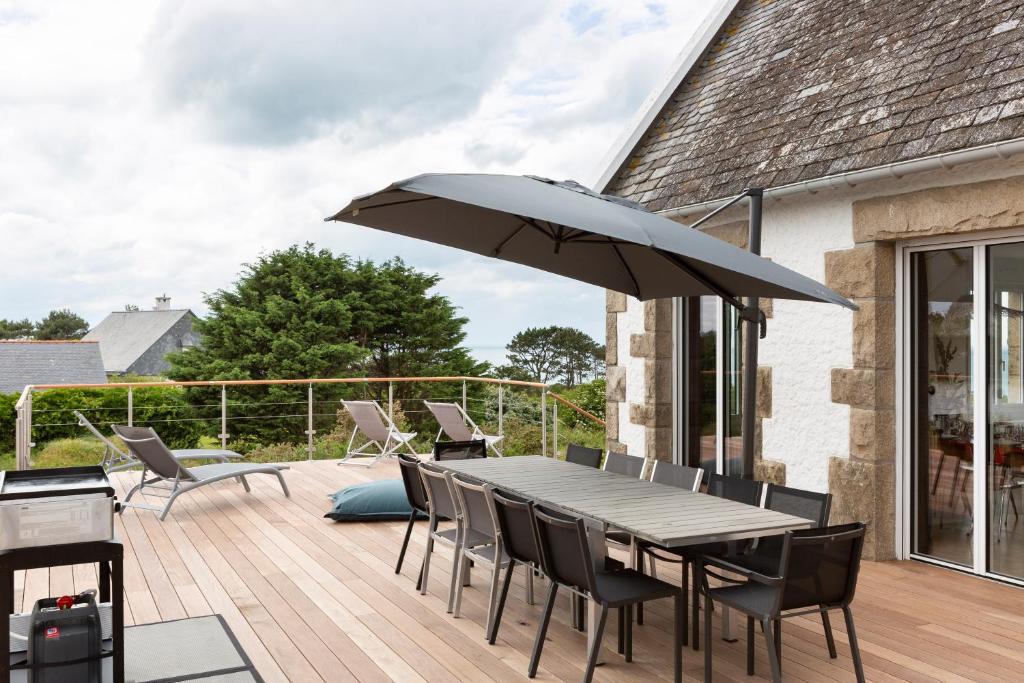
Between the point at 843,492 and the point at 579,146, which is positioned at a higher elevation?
the point at 579,146

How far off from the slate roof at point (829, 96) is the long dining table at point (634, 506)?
2.35 meters

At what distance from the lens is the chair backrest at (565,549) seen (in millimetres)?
3182

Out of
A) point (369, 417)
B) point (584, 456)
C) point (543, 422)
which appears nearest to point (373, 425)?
Result: point (369, 417)

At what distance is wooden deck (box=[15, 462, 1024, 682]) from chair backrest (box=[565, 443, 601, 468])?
969mm

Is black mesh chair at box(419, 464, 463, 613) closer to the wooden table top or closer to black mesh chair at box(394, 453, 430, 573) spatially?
black mesh chair at box(394, 453, 430, 573)

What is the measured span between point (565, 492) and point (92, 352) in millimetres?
29077

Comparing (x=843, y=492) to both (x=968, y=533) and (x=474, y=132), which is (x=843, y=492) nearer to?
(x=968, y=533)

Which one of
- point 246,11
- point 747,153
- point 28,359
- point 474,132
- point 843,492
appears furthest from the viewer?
point 28,359

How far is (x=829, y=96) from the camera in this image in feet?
18.7

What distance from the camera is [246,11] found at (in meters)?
11.9

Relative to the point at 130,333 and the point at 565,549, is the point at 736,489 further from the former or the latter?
the point at 130,333

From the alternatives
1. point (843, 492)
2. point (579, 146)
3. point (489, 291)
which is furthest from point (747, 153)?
point (579, 146)

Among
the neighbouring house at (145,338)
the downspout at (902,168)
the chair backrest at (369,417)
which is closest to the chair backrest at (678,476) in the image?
the downspout at (902,168)

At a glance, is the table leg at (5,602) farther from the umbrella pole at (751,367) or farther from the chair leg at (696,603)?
the umbrella pole at (751,367)
